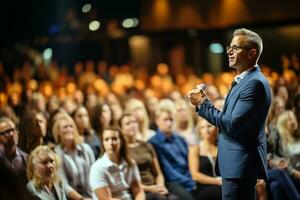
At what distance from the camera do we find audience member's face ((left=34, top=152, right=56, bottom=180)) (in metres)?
4.05

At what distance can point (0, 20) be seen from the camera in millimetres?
17703

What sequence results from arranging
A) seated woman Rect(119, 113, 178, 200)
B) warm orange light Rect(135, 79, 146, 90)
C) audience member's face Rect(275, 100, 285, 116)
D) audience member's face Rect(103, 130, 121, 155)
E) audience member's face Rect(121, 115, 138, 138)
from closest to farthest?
audience member's face Rect(103, 130, 121, 155), seated woman Rect(119, 113, 178, 200), audience member's face Rect(121, 115, 138, 138), audience member's face Rect(275, 100, 285, 116), warm orange light Rect(135, 79, 146, 90)

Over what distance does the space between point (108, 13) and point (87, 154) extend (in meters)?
14.1

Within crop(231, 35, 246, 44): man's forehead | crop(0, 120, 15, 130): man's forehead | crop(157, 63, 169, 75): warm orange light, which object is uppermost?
crop(157, 63, 169, 75): warm orange light

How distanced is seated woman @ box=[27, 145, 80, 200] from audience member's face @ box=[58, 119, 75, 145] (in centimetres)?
89

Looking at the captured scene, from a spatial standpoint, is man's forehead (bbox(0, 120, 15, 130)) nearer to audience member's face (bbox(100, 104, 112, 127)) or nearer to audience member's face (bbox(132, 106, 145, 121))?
audience member's face (bbox(100, 104, 112, 127))

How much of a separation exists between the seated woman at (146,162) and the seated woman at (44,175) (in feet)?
3.84

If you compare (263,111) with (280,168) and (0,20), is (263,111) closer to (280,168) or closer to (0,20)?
(280,168)

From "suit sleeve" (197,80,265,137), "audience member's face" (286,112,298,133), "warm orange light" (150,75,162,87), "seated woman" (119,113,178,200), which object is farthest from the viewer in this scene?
"warm orange light" (150,75,162,87)

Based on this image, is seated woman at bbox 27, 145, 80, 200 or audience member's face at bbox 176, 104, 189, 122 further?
audience member's face at bbox 176, 104, 189, 122

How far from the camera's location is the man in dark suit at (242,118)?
3.09m

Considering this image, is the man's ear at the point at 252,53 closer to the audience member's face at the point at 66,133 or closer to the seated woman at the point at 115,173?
the seated woman at the point at 115,173

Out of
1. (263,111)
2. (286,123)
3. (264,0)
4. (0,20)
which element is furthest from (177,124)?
(0,20)

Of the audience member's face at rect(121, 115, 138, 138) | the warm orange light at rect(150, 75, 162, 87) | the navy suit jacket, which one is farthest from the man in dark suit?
the warm orange light at rect(150, 75, 162, 87)
